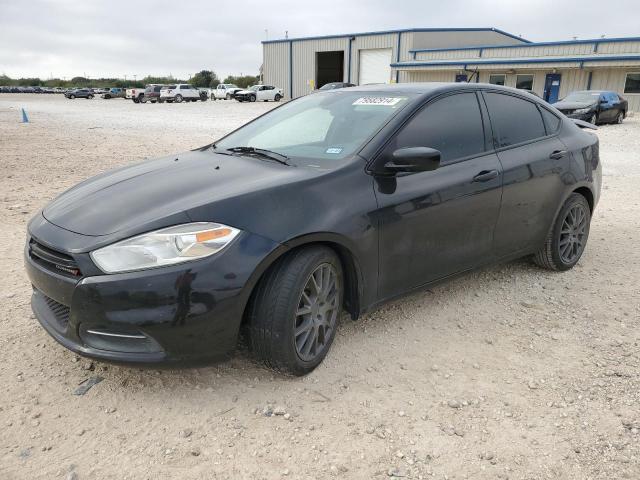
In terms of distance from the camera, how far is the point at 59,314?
272 cm

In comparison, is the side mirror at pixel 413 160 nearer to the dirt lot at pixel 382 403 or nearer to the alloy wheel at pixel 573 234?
the dirt lot at pixel 382 403

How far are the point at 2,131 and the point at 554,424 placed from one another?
18.6 m

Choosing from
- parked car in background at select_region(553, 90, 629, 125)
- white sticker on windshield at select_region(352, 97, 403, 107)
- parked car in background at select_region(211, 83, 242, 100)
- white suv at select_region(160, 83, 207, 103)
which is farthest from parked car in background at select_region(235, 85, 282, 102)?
white sticker on windshield at select_region(352, 97, 403, 107)

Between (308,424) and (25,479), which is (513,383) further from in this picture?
(25,479)

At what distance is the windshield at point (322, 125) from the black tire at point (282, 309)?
73 centimetres

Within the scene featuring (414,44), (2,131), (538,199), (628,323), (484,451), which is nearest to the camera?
(484,451)

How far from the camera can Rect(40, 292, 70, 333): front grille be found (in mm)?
2658

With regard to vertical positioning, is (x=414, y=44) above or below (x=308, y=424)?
above

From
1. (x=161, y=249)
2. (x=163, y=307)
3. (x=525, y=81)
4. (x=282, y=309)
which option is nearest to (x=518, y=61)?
(x=525, y=81)

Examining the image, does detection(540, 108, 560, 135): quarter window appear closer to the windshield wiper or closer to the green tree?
the windshield wiper

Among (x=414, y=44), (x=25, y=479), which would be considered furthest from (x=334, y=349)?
(x=414, y=44)

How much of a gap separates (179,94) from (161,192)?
47.7 meters

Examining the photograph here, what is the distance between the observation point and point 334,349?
3.31 metres

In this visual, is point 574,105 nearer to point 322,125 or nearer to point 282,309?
point 322,125
